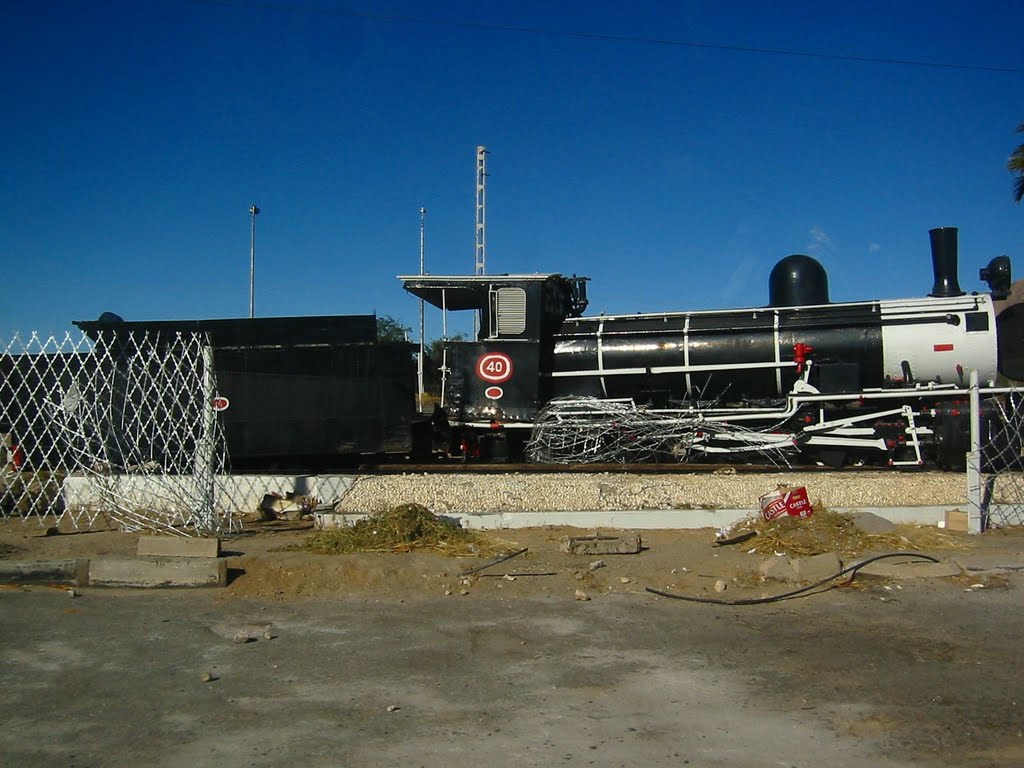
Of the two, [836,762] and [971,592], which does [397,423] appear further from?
[836,762]

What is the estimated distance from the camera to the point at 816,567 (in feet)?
21.6

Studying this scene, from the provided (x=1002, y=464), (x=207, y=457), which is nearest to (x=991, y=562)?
(x=1002, y=464)

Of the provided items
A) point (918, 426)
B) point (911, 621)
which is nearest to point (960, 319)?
point (918, 426)

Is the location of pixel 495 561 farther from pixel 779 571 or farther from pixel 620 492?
pixel 779 571

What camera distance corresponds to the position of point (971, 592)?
20.8ft

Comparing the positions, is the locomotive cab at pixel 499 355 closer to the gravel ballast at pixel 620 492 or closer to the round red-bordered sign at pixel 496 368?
the round red-bordered sign at pixel 496 368

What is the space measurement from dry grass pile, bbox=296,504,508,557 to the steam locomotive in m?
2.80

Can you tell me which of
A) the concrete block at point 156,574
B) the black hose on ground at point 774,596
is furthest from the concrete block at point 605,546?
the concrete block at point 156,574

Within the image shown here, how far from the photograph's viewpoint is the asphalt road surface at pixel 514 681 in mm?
3773

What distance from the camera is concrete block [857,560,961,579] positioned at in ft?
22.0

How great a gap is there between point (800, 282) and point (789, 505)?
5.03m

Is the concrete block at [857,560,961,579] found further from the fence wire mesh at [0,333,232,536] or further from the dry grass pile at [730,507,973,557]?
the fence wire mesh at [0,333,232,536]

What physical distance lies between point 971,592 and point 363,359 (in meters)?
7.43

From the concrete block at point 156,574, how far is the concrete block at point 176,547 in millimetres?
227
